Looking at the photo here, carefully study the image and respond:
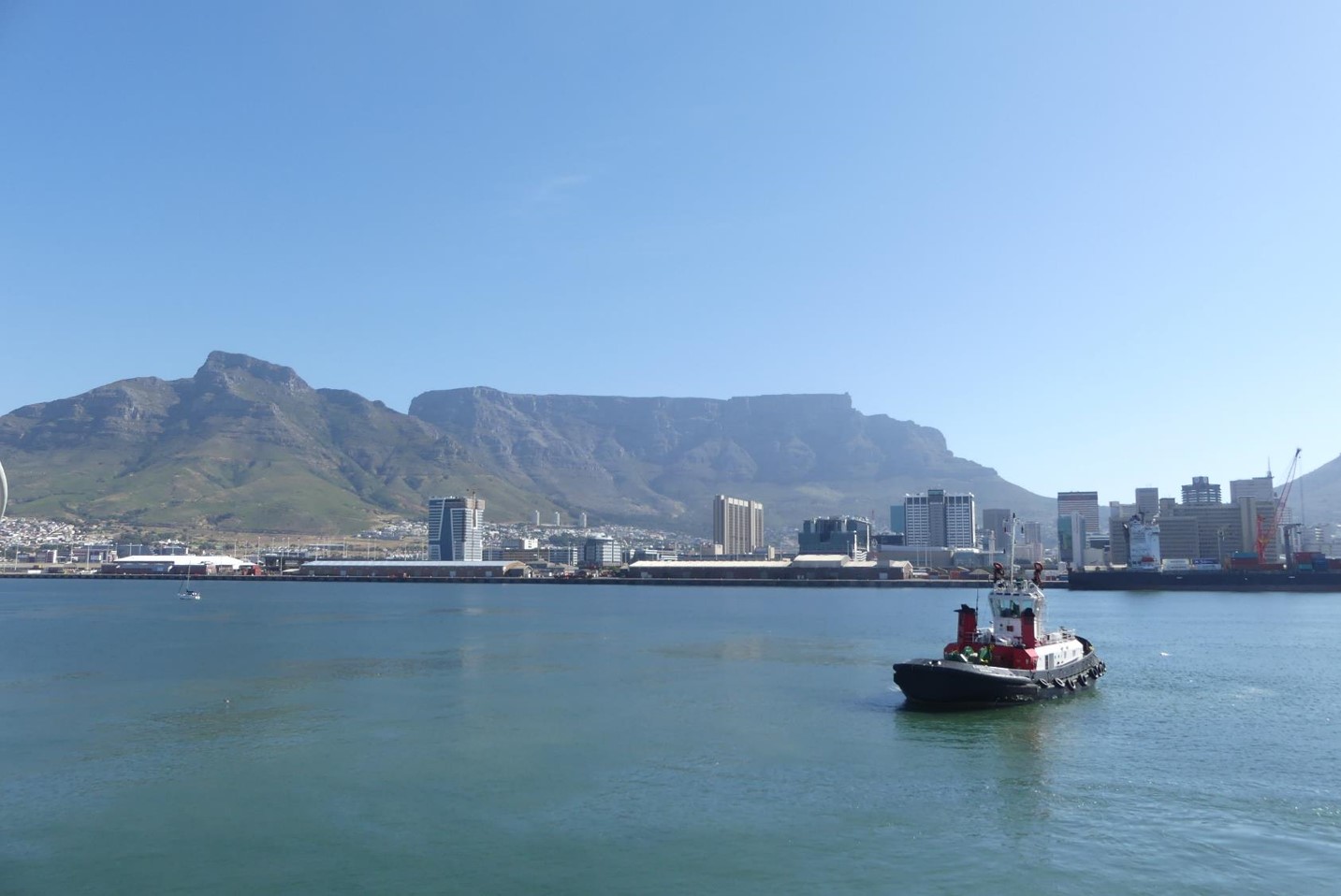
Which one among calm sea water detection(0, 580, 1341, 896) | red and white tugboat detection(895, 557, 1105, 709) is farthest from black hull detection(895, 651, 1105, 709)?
calm sea water detection(0, 580, 1341, 896)

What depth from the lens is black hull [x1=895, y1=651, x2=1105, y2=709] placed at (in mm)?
47875

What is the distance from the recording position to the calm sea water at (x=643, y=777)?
25.1 meters

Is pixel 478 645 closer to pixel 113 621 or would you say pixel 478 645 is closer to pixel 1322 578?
pixel 113 621

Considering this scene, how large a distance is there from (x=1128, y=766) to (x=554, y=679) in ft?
112

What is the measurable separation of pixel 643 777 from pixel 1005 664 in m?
25.8

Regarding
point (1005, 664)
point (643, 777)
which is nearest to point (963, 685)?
point (1005, 664)

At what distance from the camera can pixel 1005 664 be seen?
5181 centimetres

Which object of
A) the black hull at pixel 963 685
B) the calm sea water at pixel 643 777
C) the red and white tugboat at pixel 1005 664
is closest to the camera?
the calm sea water at pixel 643 777

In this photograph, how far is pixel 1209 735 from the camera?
1681 inches

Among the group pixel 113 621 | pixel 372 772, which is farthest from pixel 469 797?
pixel 113 621

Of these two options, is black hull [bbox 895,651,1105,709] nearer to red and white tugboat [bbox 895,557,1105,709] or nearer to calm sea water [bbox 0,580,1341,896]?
red and white tugboat [bbox 895,557,1105,709]

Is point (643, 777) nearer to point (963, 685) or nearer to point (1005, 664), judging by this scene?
point (963, 685)

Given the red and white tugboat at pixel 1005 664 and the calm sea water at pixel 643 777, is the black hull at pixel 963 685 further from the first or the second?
the calm sea water at pixel 643 777

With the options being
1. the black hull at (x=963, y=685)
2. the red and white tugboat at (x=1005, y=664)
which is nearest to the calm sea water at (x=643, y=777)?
the black hull at (x=963, y=685)
